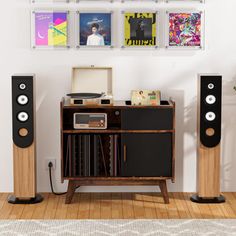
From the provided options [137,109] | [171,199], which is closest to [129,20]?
[137,109]

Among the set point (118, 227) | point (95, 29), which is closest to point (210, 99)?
point (95, 29)

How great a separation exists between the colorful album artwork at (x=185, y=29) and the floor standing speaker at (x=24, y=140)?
3.74 feet

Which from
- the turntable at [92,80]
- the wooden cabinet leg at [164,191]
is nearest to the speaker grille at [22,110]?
the turntable at [92,80]

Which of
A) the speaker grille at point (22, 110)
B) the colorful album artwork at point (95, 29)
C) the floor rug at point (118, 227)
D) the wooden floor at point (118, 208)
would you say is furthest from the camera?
the colorful album artwork at point (95, 29)

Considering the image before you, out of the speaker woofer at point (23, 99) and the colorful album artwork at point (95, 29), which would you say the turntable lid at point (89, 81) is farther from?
the speaker woofer at point (23, 99)

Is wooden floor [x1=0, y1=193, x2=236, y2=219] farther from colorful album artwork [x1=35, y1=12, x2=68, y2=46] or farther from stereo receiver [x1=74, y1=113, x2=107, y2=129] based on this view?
colorful album artwork [x1=35, y1=12, x2=68, y2=46]

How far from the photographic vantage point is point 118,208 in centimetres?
517

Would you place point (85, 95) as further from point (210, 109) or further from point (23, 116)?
point (210, 109)

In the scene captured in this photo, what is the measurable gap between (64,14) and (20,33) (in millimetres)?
369

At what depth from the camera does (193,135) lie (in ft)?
18.2

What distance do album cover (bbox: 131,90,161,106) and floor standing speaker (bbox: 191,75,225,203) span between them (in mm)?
319

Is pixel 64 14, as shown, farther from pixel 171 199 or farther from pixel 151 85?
pixel 171 199

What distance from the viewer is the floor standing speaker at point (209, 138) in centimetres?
520

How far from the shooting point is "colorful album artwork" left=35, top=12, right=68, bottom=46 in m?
5.38
